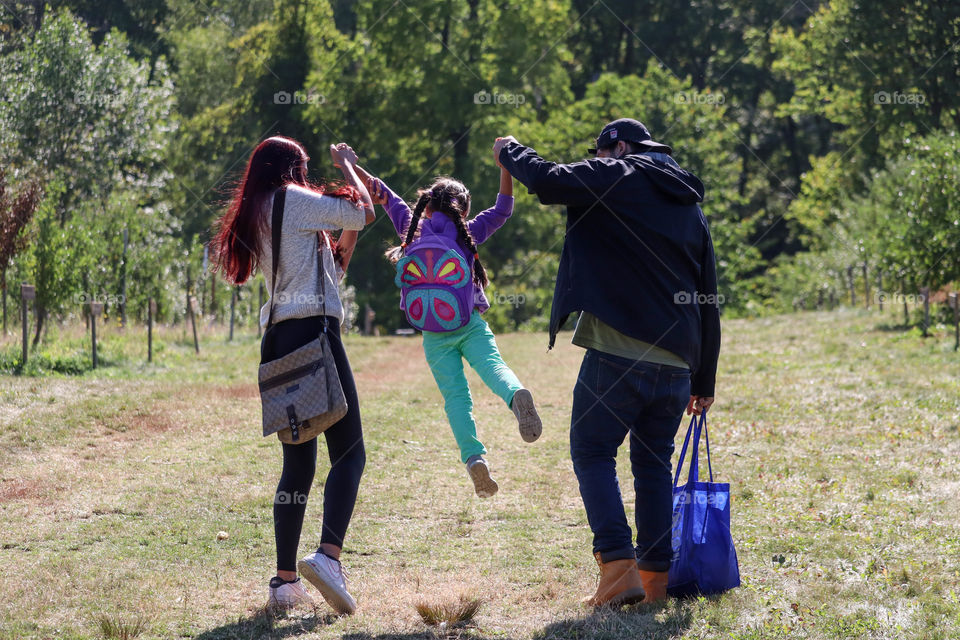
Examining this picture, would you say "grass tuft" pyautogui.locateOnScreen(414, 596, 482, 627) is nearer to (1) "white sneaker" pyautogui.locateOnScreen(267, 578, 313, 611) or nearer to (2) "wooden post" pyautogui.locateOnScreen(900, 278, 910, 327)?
(1) "white sneaker" pyautogui.locateOnScreen(267, 578, 313, 611)

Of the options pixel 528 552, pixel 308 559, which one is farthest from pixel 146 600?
pixel 528 552

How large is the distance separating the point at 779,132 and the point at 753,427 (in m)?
41.4

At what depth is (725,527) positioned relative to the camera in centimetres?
492

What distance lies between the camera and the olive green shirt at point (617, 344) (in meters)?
4.62

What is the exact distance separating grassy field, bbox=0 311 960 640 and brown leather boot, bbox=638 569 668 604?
94 millimetres

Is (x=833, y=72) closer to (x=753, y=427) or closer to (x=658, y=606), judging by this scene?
(x=753, y=427)

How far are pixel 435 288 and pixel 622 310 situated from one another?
1.03 metres

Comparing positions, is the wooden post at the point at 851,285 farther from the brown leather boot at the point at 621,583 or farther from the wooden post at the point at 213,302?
the brown leather boot at the point at 621,583

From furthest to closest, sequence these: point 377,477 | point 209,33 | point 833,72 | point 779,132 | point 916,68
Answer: point 779,132 → point 209,33 → point 833,72 → point 916,68 → point 377,477

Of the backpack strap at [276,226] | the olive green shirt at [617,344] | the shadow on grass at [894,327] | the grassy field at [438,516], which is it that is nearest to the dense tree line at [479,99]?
the shadow on grass at [894,327]

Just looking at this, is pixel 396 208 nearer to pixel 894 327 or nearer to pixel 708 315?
pixel 708 315

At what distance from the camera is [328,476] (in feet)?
15.6

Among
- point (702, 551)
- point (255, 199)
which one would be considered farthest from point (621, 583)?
point (255, 199)

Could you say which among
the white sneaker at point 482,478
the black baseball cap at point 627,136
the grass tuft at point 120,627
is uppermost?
the black baseball cap at point 627,136
